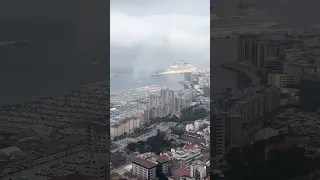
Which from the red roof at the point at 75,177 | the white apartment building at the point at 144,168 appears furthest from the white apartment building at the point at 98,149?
the white apartment building at the point at 144,168

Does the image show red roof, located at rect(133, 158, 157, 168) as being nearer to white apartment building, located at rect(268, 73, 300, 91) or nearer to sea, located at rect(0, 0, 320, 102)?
sea, located at rect(0, 0, 320, 102)

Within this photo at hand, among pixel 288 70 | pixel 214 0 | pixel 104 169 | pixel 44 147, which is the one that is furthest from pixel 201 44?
pixel 44 147

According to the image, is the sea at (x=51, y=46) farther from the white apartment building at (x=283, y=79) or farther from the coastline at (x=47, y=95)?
the white apartment building at (x=283, y=79)

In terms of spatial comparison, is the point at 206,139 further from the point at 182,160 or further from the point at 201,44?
the point at 201,44

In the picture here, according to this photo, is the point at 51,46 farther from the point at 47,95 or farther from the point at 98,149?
the point at 98,149

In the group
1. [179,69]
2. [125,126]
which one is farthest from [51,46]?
[179,69]

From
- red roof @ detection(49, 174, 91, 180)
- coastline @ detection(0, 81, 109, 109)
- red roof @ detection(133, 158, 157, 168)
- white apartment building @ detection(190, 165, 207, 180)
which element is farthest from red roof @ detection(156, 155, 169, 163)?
coastline @ detection(0, 81, 109, 109)

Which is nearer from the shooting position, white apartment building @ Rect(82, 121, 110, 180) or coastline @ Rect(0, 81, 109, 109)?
coastline @ Rect(0, 81, 109, 109)
